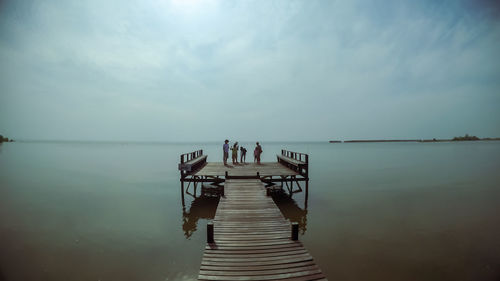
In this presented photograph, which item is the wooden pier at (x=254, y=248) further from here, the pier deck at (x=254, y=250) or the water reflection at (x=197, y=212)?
the water reflection at (x=197, y=212)

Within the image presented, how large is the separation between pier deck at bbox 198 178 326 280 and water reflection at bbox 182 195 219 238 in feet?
15.6

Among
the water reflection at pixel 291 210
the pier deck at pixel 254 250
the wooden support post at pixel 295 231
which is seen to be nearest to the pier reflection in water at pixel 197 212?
the pier deck at pixel 254 250

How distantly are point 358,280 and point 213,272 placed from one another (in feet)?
19.9

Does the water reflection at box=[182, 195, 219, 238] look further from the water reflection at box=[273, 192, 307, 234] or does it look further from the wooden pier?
A: the water reflection at box=[273, 192, 307, 234]

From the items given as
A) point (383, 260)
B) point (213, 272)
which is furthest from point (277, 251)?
point (383, 260)

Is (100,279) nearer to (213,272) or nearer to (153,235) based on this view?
(153,235)

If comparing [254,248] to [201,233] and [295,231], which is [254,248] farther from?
[201,233]

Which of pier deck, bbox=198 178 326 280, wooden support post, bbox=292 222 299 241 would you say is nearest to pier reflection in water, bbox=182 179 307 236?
pier deck, bbox=198 178 326 280

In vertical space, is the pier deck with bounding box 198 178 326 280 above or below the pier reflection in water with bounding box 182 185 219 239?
above

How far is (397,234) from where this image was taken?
1120 cm

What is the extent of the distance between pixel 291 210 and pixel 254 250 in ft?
34.9

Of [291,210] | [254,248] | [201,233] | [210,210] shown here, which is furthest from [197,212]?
[254,248]

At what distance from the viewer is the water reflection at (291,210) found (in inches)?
525

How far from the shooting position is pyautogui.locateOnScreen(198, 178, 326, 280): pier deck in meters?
4.92
